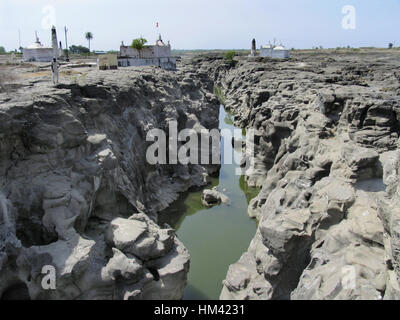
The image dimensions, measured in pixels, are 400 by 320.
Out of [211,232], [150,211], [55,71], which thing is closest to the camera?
[55,71]

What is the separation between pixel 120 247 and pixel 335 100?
12.5 metres

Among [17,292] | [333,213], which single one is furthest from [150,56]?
[17,292]

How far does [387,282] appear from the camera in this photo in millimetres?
8227

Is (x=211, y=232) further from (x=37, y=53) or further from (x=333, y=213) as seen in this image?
(x=37, y=53)

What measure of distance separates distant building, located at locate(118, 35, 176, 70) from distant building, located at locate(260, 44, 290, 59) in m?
40.6

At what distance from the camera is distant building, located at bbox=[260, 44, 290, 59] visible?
78.9 metres

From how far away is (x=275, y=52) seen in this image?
3179 inches

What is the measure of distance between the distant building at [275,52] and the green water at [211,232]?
62.9 m

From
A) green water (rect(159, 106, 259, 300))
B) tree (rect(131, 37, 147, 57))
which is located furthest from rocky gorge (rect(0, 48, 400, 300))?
tree (rect(131, 37, 147, 57))

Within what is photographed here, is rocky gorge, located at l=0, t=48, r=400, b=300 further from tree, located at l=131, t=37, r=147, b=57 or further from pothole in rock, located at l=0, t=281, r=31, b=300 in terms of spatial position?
tree, located at l=131, t=37, r=147, b=57

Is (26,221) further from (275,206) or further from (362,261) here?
(362,261)

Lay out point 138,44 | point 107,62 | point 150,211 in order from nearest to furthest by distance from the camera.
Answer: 1. point 150,211
2. point 107,62
3. point 138,44

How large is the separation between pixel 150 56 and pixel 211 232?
31.4m

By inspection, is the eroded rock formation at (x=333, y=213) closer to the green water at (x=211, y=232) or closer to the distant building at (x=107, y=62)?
the green water at (x=211, y=232)
